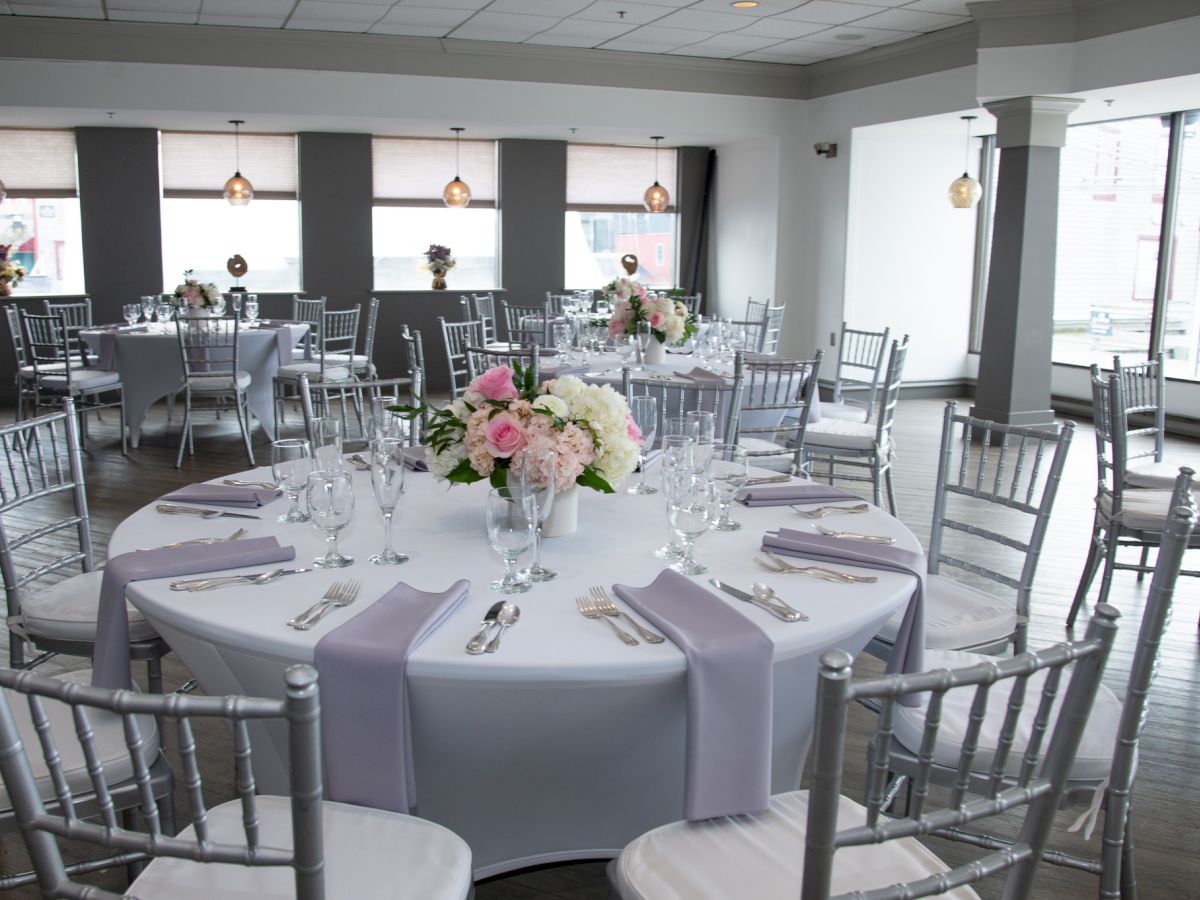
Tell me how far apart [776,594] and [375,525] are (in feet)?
3.27

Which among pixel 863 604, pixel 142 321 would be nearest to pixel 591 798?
pixel 863 604

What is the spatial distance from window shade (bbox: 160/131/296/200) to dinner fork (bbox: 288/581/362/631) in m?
8.94

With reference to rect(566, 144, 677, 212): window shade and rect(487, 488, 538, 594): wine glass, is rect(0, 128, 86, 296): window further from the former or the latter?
rect(487, 488, 538, 594): wine glass

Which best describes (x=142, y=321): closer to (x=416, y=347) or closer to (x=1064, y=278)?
(x=416, y=347)

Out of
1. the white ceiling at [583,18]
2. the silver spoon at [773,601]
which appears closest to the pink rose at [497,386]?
the silver spoon at [773,601]

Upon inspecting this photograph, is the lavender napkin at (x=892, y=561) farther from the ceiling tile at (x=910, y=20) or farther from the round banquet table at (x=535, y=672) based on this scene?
the ceiling tile at (x=910, y=20)

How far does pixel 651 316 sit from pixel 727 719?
3946 mm

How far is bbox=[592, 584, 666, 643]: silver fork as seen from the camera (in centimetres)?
176

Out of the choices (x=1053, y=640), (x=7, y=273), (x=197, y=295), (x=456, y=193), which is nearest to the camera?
(x=1053, y=640)

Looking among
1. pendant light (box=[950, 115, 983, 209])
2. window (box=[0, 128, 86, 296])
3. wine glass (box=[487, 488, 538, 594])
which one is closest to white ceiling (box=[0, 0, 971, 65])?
pendant light (box=[950, 115, 983, 209])

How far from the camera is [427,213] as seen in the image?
10727 millimetres

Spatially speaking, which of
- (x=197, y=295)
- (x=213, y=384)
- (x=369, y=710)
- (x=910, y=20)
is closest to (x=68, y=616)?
(x=369, y=710)

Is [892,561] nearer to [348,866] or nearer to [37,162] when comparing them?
[348,866]

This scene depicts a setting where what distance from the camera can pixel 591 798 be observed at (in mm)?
2057
